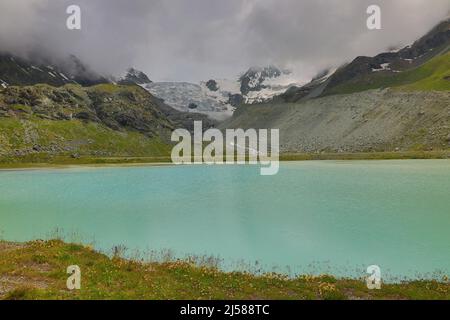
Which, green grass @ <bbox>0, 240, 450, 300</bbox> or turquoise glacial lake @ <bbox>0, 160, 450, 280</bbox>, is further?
turquoise glacial lake @ <bbox>0, 160, 450, 280</bbox>

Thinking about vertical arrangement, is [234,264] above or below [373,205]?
below

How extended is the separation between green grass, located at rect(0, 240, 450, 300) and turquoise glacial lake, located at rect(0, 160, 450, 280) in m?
3.56

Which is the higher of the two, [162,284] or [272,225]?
[272,225]

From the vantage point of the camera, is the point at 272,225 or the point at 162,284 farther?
the point at 272,225

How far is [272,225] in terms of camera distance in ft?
125

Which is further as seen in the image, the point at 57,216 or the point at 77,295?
the point at 57,216

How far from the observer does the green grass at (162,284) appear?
725 inches

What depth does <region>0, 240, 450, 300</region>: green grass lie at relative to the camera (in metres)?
18.4

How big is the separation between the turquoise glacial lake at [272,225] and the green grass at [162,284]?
3.56 m

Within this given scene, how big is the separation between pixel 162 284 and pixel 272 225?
19.2m
